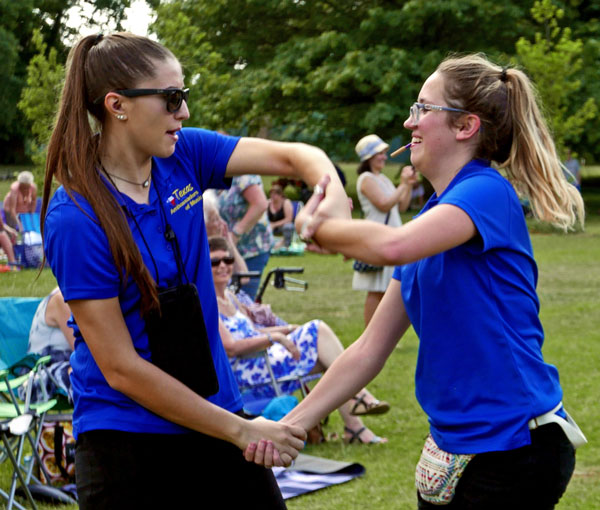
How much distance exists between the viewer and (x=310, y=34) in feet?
109

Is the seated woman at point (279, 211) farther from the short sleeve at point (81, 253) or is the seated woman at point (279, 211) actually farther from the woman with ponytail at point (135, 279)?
the short sleeve at point (81, 253)

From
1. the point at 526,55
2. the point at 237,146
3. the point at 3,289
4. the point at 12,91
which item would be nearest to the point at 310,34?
the point at 526,55

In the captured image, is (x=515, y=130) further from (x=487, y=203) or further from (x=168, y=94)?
(x=168, y=94)

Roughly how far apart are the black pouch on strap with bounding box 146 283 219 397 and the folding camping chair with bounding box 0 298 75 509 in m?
2.69

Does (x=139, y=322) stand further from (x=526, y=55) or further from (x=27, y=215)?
(x=526, y=55)

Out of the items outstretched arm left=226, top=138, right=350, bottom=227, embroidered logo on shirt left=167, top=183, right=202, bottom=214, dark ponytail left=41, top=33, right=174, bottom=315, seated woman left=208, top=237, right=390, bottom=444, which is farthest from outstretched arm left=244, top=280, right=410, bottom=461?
seated woman left=208, top=237, right=390, bottom=444

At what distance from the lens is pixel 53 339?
5.88 meters

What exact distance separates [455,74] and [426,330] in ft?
2.29

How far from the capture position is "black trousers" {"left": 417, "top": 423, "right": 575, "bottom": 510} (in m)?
2.40

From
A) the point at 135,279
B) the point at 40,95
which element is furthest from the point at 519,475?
the point at 40,95

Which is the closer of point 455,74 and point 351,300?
point 455,74

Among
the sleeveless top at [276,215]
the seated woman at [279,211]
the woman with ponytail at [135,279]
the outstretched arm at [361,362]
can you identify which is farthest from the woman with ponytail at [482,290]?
the sleeveless top at [276,215]

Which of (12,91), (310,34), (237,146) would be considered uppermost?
(237,146)

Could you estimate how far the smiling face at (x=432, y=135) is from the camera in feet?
8.34
